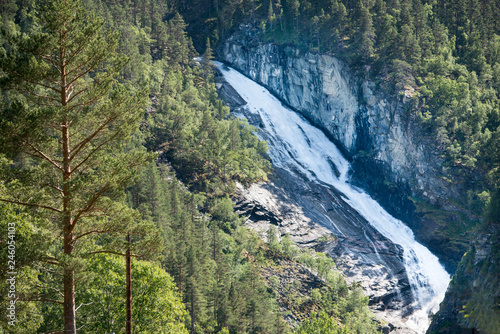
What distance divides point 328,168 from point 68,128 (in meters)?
64.1

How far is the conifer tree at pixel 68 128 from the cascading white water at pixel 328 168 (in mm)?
48948

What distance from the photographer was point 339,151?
77.4m

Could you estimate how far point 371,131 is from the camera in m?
72.5

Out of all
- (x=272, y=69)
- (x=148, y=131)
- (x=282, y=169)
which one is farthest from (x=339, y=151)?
(x=148, y=131)

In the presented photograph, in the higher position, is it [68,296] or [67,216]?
[67,216]

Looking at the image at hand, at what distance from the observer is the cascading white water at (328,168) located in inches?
2249

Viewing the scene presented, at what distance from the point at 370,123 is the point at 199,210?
34893 millimetres

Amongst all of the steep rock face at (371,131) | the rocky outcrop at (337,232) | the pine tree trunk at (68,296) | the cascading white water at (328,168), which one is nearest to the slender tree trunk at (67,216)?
the pine tree trunk at (68,296)

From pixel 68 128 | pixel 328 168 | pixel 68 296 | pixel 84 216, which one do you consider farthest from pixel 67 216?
pixel 328 168

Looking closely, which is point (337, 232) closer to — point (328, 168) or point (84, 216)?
point (328, 168)

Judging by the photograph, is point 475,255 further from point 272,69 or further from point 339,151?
point 272,69

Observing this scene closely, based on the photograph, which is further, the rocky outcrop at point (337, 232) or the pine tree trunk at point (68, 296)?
the rocky outcrop at point (337, 232)

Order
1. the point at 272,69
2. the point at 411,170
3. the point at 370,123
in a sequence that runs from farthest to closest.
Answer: the point at 272,69
the point at 370,123
the point at 411,170

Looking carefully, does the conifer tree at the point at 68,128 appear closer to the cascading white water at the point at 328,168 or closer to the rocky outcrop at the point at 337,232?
the rocky outcrop at the point at 337,232
